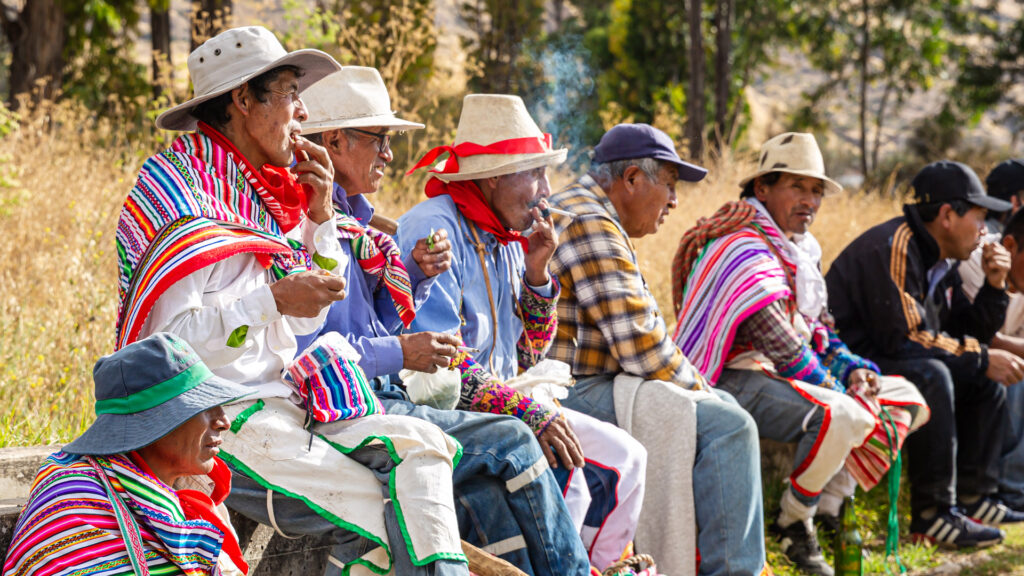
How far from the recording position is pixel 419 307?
360cm

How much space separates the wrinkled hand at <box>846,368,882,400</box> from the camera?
5262mm

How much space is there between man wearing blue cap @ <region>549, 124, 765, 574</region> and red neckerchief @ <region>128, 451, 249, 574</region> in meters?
2.00

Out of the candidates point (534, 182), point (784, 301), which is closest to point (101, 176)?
point (534, 182)

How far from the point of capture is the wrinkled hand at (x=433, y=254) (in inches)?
137

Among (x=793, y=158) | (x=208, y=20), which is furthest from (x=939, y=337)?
(x=208, y=20)

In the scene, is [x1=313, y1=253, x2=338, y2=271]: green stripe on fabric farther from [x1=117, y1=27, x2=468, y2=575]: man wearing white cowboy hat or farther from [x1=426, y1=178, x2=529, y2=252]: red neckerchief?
[x1=426, y1=178, x2=529, y2=252]: red neckerchief

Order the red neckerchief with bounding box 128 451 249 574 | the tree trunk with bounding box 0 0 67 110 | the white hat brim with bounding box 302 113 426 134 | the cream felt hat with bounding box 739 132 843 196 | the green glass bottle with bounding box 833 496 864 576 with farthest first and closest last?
the tree trunk with bounding box 0 0 67 110, the cream felt hat with bounding box 739 132 843 196, the green glass bottle with bounding box 833 496 864 576, the white hat brim with bounding box 302 113 426 134, the red neckerchief with bounding box 128 451 249 574

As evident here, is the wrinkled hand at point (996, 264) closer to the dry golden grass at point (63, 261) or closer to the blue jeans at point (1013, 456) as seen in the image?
the blue jeans at point (1013, 456)

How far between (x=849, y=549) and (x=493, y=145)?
8.58 feet

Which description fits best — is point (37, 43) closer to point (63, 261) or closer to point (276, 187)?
point (63, 261)

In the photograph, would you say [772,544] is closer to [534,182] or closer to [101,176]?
[534,182]

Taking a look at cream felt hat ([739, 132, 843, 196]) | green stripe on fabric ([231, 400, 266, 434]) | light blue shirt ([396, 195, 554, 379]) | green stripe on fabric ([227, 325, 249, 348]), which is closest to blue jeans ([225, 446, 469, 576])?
green stripe on fabric ([231, 400, 266, 434])

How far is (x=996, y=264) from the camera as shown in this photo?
6.07 meters

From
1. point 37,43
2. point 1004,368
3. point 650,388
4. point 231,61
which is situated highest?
point 37,43
